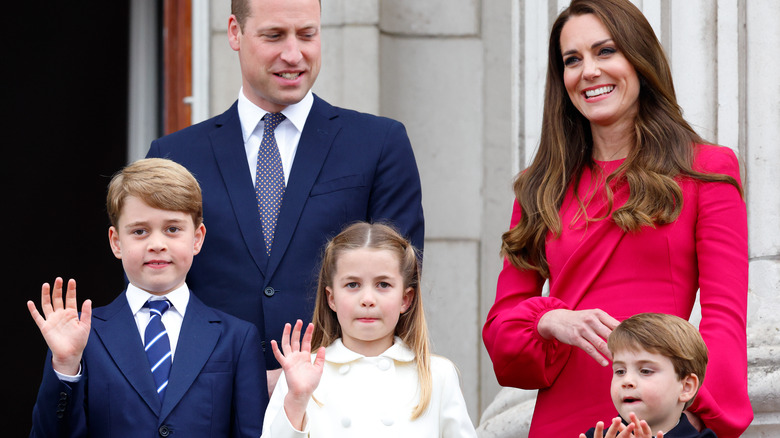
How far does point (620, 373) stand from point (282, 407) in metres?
0.78

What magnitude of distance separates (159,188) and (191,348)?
1.39 ft

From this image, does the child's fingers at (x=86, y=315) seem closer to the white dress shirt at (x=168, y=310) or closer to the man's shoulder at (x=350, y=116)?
the white dress shirt at (x=168, y=310)

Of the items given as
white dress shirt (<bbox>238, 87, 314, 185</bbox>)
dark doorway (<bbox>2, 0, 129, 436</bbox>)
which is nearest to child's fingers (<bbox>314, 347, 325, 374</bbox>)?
white dress shirt (<bbox>238, 87, 314, 185</bbox>)

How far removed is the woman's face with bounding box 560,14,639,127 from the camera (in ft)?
10.4

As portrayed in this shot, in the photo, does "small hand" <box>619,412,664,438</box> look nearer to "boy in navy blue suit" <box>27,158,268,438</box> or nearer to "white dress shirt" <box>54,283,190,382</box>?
"boy in navy blue suit" <box>27,158,268,438</box>

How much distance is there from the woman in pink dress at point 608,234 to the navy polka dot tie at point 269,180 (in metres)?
0.65

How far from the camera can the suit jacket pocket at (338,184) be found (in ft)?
11.2

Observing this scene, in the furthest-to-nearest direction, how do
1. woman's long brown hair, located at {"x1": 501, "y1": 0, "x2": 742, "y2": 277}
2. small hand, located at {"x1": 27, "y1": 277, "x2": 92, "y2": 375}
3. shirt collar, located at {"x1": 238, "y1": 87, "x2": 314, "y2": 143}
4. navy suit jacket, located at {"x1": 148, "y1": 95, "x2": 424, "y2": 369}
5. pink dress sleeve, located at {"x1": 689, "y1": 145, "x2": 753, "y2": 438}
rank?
shirt collar, located at {"x1": 238, "y1": 87, "x2": 314, "y2": 143} → navy suit jacket, located at {"x1": 148, "y1": 95, "x2": 424, "y2": 369} → woman's long brown hair, located at {"x1": 501, "y1": 0, "x2": 742, "y2": 277} → small hand, located at {"x1": 27, "y1": 277, "x2": 92, "y2": 375} → pink dress sleeve, located at {"x1": 689, "y1": 145, "x2": 753, "y2": 438}

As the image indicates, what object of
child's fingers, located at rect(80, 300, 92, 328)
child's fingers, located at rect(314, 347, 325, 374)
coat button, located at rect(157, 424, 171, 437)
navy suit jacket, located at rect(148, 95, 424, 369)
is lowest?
coat button, located at rect(157, 424, 171, 437)

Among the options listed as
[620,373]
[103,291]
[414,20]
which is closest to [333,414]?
[620,373]

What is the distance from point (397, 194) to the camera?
3457 mm

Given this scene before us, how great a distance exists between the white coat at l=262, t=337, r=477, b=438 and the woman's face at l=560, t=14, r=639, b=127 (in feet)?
2.51

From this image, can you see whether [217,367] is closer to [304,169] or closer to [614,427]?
[304,169]

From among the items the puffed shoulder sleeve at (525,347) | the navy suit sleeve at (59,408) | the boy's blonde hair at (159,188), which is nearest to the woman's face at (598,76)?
the puffed shoulder sleeve at (525,347)
